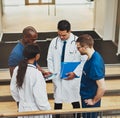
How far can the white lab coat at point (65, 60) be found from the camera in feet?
12.9

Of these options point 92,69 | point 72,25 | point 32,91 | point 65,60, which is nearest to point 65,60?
point 65,60

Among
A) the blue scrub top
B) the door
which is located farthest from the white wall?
the door

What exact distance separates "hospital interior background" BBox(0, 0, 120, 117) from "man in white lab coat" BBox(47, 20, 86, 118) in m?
0.96

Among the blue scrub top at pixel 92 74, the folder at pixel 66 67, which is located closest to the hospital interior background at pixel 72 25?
the folder at pixel 66 67

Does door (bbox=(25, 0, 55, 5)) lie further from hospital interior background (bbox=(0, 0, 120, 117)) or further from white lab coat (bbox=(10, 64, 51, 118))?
white lab coat (bbox=(10, 64, 51, 118))

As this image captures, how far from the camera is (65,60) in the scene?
3.96m

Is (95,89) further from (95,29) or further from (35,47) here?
(95,29)

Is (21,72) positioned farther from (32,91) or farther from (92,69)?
(92,69)

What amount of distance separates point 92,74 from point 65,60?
75 centimetres

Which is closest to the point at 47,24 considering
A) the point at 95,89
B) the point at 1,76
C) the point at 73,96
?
the point at 1,76

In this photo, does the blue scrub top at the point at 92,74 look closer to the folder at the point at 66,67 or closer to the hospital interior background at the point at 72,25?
the folder at the point at 66,67

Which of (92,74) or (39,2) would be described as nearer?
(92,74)

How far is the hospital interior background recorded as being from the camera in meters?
5.71

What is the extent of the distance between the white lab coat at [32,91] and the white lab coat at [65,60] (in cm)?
85
